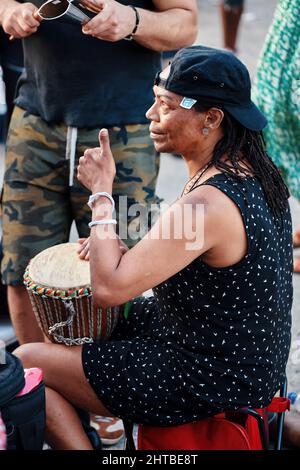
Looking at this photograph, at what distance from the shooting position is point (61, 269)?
273 cm

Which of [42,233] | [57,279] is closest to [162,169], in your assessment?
[42,233]

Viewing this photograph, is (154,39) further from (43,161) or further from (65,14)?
(43,161)

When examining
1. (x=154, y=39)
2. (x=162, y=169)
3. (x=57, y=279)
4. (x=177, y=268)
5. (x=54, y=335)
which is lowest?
(x=162, y=169)

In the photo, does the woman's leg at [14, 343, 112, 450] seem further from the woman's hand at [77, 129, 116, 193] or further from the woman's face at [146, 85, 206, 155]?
the woman's face at [146, 85, 206, 155]

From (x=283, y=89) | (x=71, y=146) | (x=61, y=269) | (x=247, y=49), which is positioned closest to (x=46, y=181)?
(x=71, y=146)

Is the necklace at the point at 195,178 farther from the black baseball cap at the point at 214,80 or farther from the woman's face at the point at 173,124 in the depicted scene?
the black baseball cap at the point at 214,80

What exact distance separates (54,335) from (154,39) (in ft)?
3.56

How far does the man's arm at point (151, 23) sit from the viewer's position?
283 cm

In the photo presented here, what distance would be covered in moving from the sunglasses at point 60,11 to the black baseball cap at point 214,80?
50 cm

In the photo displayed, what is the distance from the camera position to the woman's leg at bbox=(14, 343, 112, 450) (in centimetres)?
255

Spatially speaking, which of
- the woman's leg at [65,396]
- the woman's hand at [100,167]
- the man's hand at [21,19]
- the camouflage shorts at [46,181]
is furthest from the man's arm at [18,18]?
the woman's leg at [65,396]

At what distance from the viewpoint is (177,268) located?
91.7 inches

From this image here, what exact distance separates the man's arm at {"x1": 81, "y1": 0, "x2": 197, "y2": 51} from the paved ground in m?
1.36

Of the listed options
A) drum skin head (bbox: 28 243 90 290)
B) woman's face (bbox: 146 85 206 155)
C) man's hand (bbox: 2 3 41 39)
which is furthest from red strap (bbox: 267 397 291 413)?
man's hand (bbox: 2 3 41 39)
